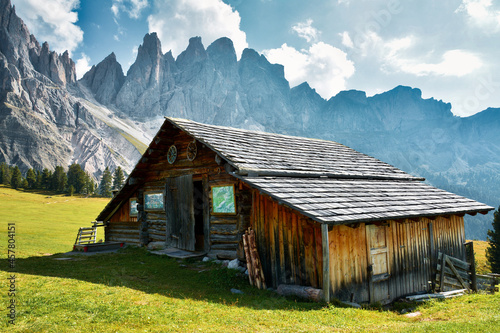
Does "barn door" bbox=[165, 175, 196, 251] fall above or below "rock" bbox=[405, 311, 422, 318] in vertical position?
above

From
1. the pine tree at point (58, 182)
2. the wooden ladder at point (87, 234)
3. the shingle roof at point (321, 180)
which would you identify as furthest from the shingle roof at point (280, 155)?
the pine tree at point (58, 182)

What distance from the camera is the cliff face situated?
12062cm

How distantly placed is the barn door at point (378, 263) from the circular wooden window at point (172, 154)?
339 inches

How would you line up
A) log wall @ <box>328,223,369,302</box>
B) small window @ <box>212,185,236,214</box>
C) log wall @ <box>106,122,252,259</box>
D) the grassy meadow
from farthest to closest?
1. small window @ <box>212,185,236,214</box>
2. log wall @ <box>106,122,252,259</box>
3. log wall @ <box>328,223,369,302</box>
4. the grassy meadow

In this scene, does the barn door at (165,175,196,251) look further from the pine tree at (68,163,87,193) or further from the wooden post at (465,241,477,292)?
the pine tree at (68,163,87,193)

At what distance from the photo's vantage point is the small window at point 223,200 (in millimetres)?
11023

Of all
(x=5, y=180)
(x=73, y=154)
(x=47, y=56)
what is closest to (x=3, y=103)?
(x=73, y=154)

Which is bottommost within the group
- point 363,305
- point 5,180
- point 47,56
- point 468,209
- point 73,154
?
point 363,305

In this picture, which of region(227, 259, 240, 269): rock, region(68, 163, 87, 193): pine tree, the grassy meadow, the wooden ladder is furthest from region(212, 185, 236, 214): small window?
region(68, 163, 87, 193): pine tree

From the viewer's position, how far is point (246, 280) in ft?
31.4

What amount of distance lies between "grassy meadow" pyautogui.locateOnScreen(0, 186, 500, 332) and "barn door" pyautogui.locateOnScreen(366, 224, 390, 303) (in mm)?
683

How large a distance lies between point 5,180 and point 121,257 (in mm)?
82500

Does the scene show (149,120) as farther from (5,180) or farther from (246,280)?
(246,280)

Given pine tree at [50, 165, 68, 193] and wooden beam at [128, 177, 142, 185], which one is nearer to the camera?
wooden beam at [128, 177, 142, 185]
